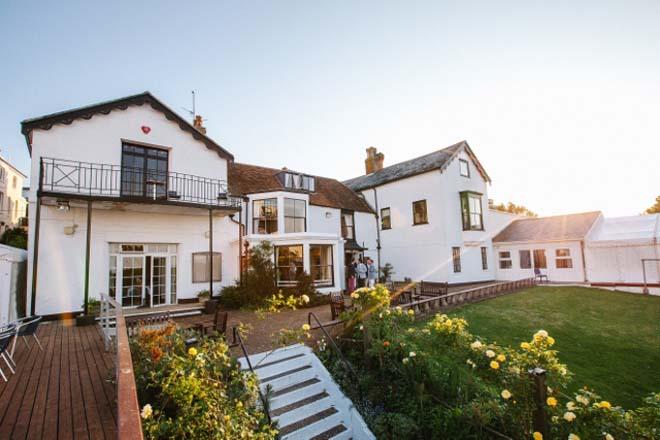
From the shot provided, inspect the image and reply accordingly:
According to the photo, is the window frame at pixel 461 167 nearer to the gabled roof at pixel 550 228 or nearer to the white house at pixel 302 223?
the gabled roof at pixel 550 228

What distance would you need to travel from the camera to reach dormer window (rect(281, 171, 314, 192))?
18906mm

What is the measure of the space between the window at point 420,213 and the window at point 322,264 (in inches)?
295

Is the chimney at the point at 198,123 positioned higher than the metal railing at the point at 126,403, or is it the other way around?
the chimney at the point at 198,123

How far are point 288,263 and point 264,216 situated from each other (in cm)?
315

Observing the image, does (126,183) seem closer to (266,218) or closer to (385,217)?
(266,218)

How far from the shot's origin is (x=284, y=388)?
21.4 ft

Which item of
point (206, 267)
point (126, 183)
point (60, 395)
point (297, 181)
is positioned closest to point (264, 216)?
point (297, 181)

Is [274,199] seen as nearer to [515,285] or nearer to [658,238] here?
[515,285]

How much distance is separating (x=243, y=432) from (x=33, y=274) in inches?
408

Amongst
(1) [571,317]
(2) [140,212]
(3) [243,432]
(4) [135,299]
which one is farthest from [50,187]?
(1) [571,317]

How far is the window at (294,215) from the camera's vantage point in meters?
17.3

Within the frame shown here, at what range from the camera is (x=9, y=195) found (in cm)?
2881

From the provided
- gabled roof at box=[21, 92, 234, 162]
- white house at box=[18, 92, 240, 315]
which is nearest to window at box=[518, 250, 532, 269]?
white house at box=[18, 92, 240, 315]

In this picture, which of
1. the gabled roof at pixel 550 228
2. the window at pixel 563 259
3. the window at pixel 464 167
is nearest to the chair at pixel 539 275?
the window at pixel 563 259
